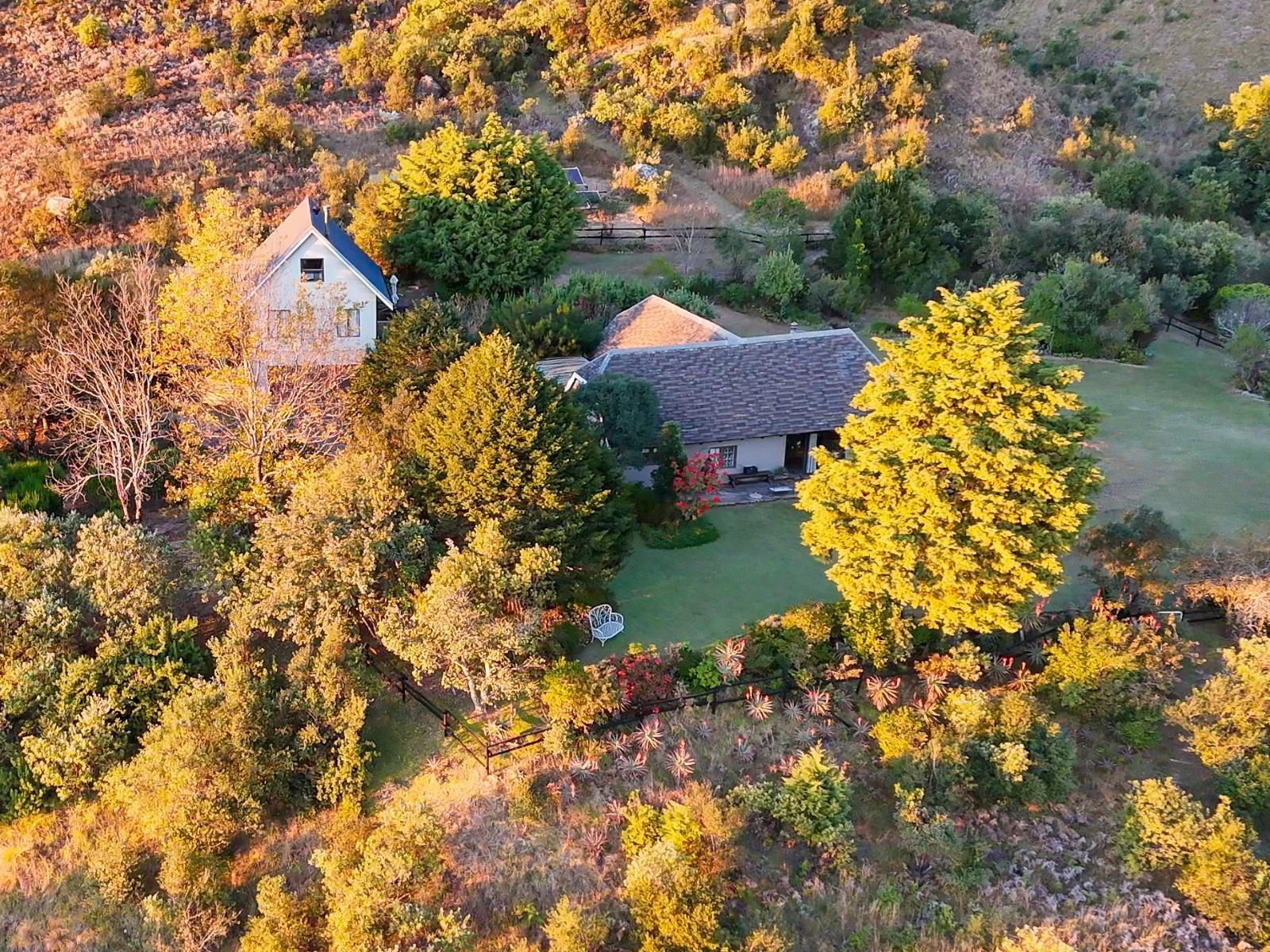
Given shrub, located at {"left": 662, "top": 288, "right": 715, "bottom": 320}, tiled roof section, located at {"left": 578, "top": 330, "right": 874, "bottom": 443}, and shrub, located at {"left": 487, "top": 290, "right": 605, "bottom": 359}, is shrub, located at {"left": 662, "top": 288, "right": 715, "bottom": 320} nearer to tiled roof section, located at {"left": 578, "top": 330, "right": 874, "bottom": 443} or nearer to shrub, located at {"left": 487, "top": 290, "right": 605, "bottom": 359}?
shrub, located at {"left": 487, "top": 290, "right": 605, "bottom": 359}

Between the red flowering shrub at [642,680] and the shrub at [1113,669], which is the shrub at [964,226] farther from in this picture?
the red flowering shrub at [642,680]

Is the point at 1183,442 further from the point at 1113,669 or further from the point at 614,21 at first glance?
the point at 614,21

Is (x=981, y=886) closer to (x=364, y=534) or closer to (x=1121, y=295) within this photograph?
(x=364, y=534)

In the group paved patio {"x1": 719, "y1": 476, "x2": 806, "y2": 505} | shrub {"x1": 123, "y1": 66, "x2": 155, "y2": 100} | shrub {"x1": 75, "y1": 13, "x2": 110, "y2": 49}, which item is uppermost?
shrub {"x1": 75, "y1": 13, "x2": 110, "y2": 49}

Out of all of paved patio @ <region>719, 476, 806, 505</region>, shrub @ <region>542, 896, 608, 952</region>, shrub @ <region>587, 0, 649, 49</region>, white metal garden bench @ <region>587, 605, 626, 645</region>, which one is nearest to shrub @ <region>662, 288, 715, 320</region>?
paved patio @ <region>719, 476, 806, 505</region>

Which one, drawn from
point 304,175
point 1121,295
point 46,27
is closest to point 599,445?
point 1121,295

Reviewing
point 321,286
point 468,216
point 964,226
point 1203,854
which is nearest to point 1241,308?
point 964,226
